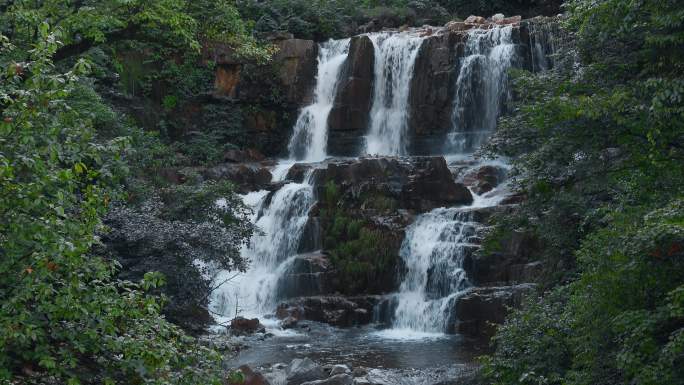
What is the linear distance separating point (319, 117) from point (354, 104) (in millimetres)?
1568

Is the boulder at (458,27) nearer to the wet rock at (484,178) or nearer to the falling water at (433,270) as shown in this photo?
the wet rock at (484,178)

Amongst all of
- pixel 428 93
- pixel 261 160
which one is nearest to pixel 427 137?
pixel 428 93

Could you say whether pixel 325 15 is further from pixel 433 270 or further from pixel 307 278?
pixel 433 270

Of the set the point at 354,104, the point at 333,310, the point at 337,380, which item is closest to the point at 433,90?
the point at 354,104

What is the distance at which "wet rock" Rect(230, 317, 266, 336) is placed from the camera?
60.5 ft

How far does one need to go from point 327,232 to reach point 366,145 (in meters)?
7.86

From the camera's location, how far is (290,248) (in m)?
22.5

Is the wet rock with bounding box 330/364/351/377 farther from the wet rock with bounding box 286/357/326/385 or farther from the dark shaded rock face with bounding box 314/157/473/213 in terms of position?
the dark shaded rock face with bounding box 314/157/473/213

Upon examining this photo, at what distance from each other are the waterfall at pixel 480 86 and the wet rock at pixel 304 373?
48.5 ft

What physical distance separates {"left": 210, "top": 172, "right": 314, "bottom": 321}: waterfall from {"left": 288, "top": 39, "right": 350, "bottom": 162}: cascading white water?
19.2 ft

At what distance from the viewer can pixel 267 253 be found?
74.2ft

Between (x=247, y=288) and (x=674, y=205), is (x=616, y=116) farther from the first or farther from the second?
(x=247, y=288)

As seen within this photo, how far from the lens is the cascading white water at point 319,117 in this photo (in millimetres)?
29984

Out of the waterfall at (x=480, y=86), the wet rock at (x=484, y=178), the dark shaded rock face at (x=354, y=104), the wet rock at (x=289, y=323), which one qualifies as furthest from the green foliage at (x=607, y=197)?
the dark shaded rock face at (x=354, y=104)
